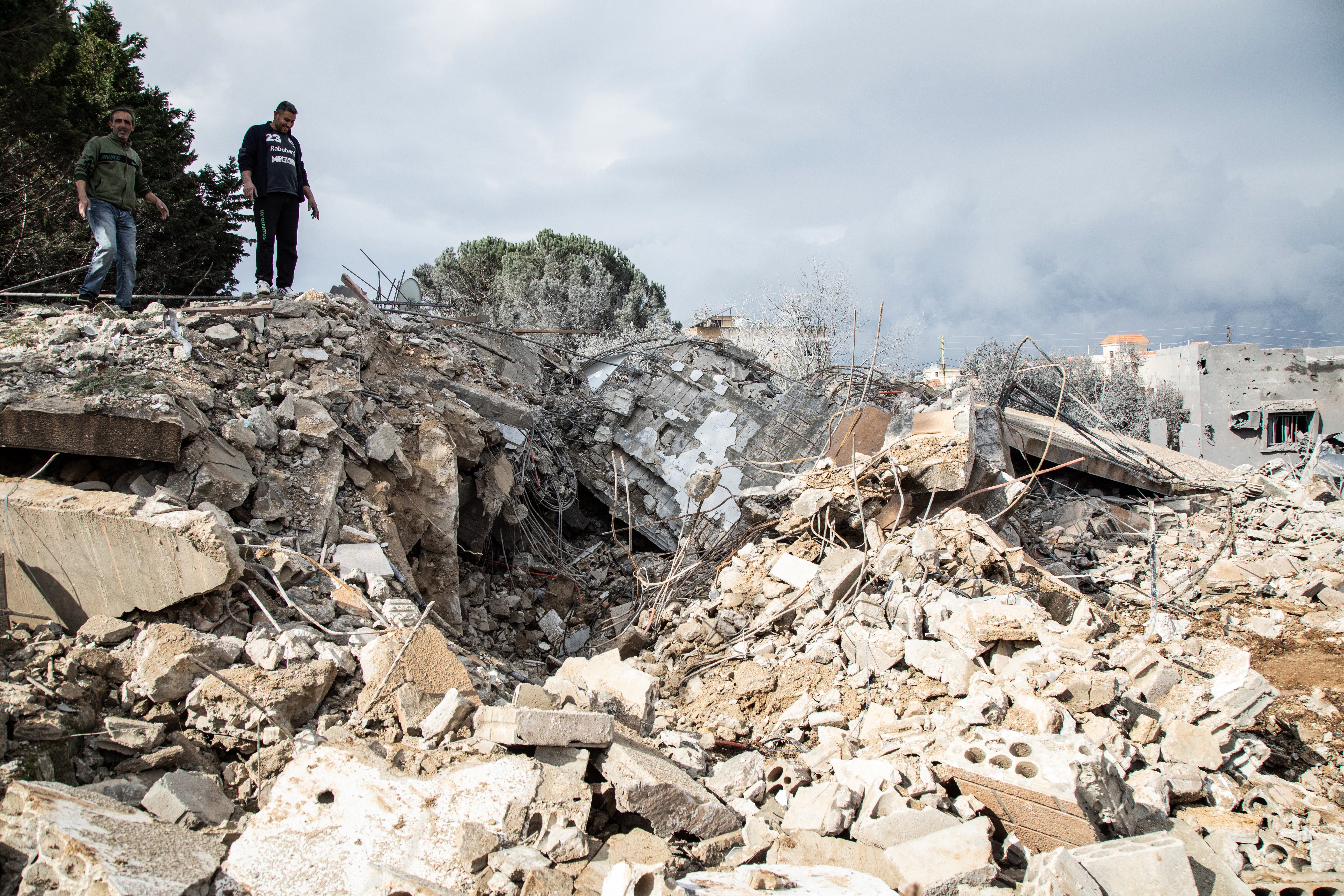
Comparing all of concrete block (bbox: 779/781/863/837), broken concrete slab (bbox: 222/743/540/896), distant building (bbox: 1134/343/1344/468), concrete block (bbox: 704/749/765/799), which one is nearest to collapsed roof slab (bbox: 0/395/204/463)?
broken concrete slab (bbox: 222/743/540/896)

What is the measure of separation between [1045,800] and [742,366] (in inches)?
291

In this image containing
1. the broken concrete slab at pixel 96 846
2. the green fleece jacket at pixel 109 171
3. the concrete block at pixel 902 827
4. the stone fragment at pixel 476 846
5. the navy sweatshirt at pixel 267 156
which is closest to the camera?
the broken concrete slab at pixel 96 846

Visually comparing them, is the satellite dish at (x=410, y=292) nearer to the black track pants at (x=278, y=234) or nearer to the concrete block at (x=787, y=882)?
the black track pants at (x=278, y=234)

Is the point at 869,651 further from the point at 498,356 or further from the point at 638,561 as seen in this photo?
the point at 498,356

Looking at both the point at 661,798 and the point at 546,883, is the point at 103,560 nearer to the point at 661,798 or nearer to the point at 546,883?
the point at 546,883

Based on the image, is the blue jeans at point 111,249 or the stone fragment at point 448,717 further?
the blue jeans at point 111,249

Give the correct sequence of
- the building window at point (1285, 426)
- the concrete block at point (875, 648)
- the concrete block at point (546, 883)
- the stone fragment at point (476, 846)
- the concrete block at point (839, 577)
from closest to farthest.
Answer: the concrete block at point (546, 883), the stone fragment at point (476, 846), the concrete block at point (875, 648), the concrete block at point (839, 577), the building window at point (1285, 426)

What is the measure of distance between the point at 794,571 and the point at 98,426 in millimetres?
4280

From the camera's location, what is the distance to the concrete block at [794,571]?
4.93 meters

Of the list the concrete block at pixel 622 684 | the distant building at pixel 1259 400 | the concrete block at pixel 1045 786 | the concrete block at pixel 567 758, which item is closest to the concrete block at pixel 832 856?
the concrete block at pixel 1045 786

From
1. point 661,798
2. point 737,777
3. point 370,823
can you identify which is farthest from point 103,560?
point 737,777

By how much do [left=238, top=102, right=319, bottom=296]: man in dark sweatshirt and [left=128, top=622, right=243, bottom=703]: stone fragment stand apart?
4397mm

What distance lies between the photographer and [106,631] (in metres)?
2.88

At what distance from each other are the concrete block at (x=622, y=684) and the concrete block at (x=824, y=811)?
0.91 metres
